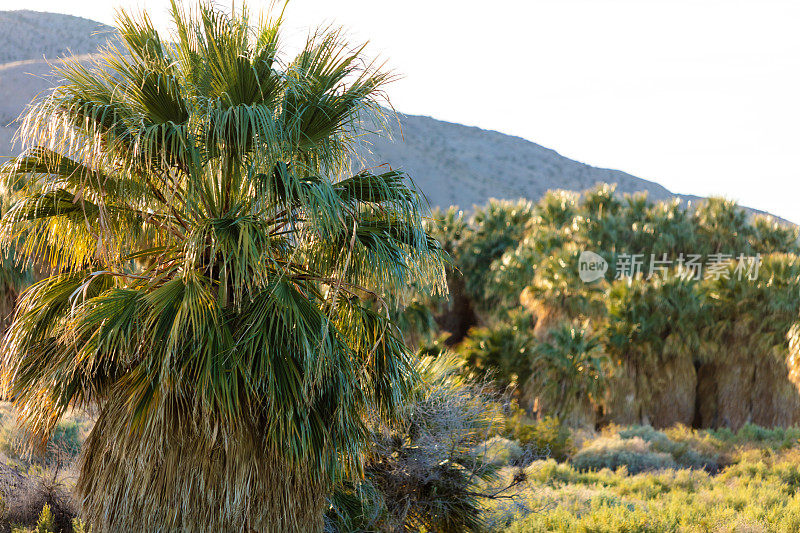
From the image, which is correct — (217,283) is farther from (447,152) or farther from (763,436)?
(447,152)

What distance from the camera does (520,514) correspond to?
11.1m

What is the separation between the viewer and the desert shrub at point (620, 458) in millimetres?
19219

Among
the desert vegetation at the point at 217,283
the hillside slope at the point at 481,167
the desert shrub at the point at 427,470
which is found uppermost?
the hillside slope at the point at 481,167

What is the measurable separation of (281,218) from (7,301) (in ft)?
55.7

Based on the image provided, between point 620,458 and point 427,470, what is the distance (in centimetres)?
1216

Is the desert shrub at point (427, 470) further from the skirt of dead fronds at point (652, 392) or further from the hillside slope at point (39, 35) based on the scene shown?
the hillside slope at point (39, 35)

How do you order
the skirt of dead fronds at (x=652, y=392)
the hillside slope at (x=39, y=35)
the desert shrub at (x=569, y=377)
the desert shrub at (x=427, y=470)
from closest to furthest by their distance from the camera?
the desert shrub at (x=427, y=470) → the desert shrub at (x=569, y=377) → the skirt of dead fronds at (x=652, y=392) → the hillside slope at (x=39, y=35)

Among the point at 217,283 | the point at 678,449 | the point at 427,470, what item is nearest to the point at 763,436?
the point at 678,449

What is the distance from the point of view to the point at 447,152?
4163 inches

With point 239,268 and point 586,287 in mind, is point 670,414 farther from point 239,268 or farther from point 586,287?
point 239,268

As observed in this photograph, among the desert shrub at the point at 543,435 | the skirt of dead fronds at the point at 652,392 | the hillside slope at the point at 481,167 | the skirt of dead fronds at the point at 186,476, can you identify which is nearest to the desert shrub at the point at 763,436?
the skirt of dead fronds at the point at 652,392

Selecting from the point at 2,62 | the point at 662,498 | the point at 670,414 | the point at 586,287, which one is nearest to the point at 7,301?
the point at 662,498

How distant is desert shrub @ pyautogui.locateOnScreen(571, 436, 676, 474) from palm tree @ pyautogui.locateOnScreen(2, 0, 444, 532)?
14275mm

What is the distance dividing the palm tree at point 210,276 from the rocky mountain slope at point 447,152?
243 ft
